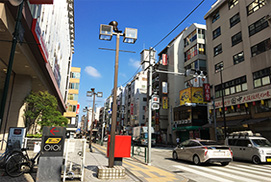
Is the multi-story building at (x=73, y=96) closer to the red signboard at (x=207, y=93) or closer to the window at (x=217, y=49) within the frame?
the red signboard at (x=207, y=93)

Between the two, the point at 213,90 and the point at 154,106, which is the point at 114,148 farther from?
the point at 213,90

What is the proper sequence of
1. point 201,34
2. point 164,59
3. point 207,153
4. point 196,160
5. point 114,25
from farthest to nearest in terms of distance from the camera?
point 164,59, point 201,34, point 196,160, point 207,153, point 114,25

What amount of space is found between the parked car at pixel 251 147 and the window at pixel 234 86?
1300cm

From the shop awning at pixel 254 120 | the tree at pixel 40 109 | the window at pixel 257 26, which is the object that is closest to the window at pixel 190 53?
the window at pixel 257 26

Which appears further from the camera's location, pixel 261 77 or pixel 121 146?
pixel 261 77

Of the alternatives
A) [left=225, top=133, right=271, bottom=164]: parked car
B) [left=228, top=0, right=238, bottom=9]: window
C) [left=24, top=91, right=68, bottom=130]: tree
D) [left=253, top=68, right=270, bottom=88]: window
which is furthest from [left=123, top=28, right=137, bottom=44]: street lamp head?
[left=228, top=0, right=238, bottom=9]: window

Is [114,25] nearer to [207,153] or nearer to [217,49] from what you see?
[207,153]

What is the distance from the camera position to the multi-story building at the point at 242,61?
23141 mm

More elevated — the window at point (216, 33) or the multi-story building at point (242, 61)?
the window at point (216, 33)

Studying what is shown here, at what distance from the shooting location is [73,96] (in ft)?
194

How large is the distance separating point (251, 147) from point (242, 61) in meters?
16.8

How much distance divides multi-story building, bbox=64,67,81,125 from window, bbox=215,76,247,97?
40.4 metres

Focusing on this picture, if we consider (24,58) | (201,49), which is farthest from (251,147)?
(201,49)

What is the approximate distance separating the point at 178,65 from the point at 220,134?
21.2 m
